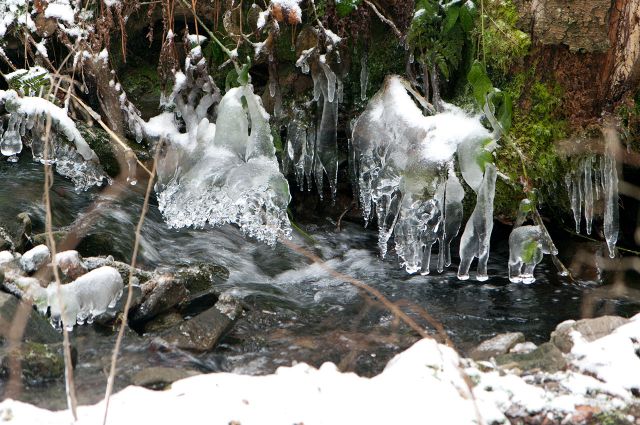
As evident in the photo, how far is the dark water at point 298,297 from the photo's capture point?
299 centimetres

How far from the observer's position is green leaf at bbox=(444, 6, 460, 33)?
411 cm

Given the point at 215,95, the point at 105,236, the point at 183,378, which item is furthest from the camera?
the point at 215,95

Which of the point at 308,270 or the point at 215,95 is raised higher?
the point at 215,95

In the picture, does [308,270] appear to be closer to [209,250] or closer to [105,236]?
[209,250]

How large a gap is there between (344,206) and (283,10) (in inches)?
60.5

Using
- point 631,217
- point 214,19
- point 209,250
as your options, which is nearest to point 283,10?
point 214,19

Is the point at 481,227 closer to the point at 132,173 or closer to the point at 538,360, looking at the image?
the point at 538,360

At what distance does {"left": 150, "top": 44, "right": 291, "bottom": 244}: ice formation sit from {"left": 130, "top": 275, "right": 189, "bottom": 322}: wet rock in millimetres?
873

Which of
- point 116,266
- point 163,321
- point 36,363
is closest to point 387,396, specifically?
point 36,363

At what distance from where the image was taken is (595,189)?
161 inches

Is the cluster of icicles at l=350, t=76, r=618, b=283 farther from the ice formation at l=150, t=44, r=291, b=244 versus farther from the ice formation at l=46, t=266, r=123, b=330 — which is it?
the ice formation at l=46, t=266, r=123, b=330

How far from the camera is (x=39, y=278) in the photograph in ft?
10.6

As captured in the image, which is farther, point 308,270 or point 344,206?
point 344,206

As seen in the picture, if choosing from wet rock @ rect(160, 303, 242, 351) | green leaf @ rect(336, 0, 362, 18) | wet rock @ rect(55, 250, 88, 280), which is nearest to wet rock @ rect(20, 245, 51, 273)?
wet rock @ rect(55, 250, 88, 280)
